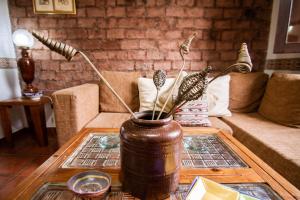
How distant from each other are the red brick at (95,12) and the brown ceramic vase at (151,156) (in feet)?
5.95

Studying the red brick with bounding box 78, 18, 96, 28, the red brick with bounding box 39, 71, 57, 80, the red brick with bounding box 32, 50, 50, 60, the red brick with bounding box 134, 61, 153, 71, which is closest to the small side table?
the red brick with bounding box 39, 71, 57, 80

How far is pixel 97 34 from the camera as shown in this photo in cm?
203

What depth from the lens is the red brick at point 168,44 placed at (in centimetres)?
204

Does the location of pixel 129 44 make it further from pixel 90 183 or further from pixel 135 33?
pixel 90 183

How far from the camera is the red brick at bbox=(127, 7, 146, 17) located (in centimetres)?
198

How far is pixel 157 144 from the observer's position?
48 cm

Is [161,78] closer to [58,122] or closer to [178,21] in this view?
[58,122]

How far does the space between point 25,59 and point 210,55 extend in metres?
1.90

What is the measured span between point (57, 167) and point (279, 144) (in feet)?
3.72

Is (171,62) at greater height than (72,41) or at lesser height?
lesser

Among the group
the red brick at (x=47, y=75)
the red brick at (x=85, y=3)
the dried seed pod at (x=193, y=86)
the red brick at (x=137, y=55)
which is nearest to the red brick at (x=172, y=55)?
the red brick at (x=137, y=55)

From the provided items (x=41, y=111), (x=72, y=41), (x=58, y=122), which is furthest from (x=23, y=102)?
(x=72, y=41)

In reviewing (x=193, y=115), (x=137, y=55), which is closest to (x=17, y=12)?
(x=137, y=55)

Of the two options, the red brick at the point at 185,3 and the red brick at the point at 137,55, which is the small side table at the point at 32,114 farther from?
the red brick at the point at 185,3
